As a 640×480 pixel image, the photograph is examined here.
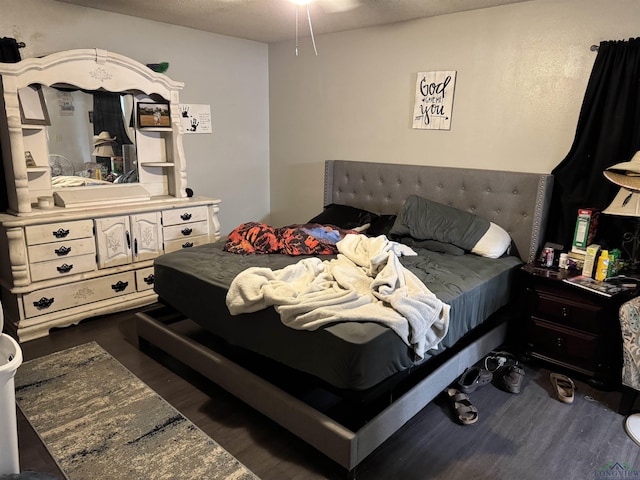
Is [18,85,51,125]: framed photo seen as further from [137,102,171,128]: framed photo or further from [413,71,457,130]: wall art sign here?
[413,71,457,130]: wall art sign

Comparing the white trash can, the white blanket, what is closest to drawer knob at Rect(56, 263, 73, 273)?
the white blanket

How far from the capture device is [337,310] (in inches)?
75.2

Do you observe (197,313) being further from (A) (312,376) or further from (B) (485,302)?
(B) (485,302)

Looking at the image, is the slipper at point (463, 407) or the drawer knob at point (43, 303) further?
the drawer knob at point (43, 303)

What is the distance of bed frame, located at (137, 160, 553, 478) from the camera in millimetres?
1890

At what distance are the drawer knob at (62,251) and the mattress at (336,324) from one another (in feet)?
2.56

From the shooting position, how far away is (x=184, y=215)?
12.2 ft

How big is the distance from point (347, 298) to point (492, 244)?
1.47 m

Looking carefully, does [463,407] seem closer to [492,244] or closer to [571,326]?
[571,326]

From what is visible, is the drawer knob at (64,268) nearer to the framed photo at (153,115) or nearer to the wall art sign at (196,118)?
the framed photo at (153,115)

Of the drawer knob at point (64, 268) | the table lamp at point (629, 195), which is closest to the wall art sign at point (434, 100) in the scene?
the table lamp at point (629, 195)

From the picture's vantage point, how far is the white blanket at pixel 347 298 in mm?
1901

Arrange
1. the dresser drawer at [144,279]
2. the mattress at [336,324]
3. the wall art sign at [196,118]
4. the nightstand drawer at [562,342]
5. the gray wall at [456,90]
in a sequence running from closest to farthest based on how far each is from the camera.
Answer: the mattress at [336,324] → the nightstand drawer at [562,342] → the gray wall at [456,90] → the dresser drawer at [144,279] → the wall art sign at [196,118]

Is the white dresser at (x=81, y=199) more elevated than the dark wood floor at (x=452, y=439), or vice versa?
the white dresser at (x=81, y=199)
